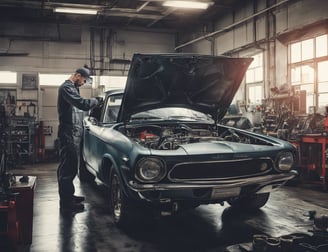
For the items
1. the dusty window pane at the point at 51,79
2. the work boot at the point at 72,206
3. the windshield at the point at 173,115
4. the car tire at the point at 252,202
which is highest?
the dusty window pane at the point at 51,79

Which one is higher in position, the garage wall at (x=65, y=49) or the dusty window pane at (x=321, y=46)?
the garage wall at (x=65, y=49)

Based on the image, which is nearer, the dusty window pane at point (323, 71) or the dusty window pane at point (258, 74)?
the dusty window pane at point (323, 71)

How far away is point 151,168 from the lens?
2973 millimetres

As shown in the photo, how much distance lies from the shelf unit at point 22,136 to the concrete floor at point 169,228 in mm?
4737

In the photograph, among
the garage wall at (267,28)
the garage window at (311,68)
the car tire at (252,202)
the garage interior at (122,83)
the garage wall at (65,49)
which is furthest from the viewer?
the garage wall at (65,49)

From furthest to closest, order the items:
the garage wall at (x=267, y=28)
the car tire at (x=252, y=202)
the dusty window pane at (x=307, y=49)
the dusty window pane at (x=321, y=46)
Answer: the dusty window pane at (x=307, y=49), the garage wall at (x=267, y=28), the dusty window pane at (x=321, y=46), the car tire at (x=252, y=202)

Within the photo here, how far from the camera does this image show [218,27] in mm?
11078

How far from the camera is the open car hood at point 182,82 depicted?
12.0 feet

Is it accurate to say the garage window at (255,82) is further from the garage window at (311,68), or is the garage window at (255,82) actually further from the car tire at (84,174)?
the car tire at (84,174)

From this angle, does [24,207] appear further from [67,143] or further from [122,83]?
[122,83]

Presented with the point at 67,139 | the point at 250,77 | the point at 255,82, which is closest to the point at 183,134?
the point at 67,139

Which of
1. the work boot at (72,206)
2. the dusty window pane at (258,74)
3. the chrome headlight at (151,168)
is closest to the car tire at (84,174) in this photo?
the work boot at (72,206)

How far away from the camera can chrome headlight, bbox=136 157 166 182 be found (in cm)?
296

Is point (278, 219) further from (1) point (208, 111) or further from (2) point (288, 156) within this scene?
(1) point (208, 111)
